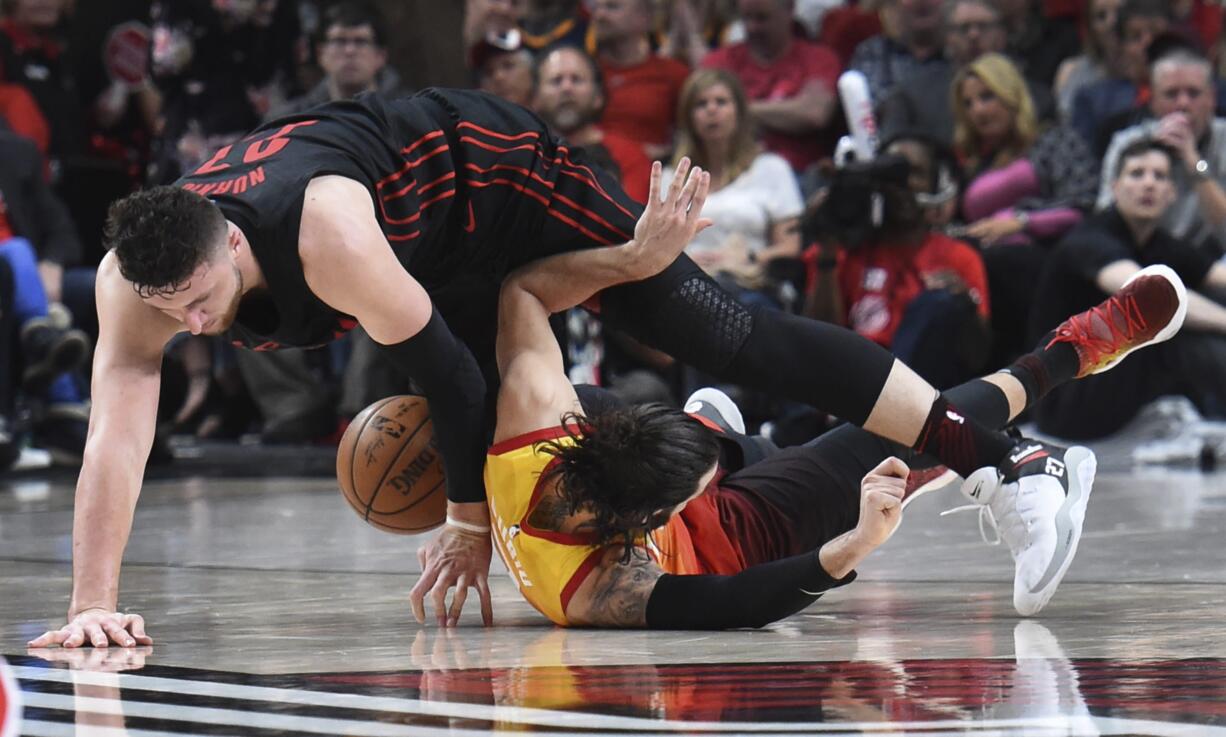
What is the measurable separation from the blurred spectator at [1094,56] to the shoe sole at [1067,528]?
4.60 metres

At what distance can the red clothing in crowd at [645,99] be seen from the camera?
8.93 metres

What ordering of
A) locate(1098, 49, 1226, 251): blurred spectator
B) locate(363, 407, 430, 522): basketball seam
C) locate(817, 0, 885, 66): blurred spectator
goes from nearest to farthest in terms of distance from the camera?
locate(363, 407, 430, 522): basketball seam
locate(1098, 49, 1226, 251): blurred spectator
locate(817, 0, 885, 66): blurred spectator

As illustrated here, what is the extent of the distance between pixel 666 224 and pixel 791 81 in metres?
5.16

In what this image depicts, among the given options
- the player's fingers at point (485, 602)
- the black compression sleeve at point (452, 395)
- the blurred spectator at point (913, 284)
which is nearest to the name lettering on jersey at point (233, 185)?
the black compression sleeve at point (452, 395)

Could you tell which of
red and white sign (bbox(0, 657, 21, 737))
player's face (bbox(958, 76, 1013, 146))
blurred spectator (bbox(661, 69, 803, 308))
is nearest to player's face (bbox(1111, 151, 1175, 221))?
player's face (bbox(958, 76, 1013, 146))

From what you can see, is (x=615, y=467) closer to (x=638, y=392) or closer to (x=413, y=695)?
(x=413, y=695)

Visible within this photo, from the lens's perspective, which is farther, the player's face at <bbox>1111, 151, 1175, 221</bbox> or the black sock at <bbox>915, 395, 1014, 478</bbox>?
the player's face at <bbox>1111, 151, 1175, 221</bbox>

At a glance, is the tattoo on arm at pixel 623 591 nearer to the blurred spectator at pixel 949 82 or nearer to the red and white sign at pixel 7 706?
the red and white sign at pixel 7 706

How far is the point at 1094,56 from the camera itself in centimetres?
861

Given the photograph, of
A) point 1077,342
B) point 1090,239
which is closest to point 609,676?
point 1077,342

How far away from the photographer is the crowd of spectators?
7758 mm

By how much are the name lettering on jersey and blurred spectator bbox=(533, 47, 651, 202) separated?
482 cm

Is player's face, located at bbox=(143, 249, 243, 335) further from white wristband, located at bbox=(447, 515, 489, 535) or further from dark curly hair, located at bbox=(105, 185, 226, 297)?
white wristband, located at bbox=(447, 515, 489, 535)

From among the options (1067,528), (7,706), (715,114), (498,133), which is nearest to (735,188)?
(715,114)
